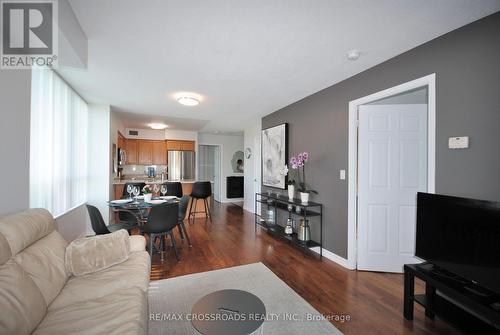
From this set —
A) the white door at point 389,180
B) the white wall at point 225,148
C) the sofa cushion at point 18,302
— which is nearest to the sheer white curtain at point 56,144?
the sofa cushion at point 18,302

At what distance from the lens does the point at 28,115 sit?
2.01m

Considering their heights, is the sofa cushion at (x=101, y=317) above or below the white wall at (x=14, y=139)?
below

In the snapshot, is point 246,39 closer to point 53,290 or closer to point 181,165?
point 53,290

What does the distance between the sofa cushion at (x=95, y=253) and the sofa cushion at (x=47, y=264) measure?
0.06 metres

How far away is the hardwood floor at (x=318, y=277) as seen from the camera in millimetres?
1946

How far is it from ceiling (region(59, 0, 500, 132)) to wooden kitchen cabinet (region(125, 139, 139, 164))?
355cm

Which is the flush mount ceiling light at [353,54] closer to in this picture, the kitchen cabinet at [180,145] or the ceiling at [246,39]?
the ceiling at [246,39]

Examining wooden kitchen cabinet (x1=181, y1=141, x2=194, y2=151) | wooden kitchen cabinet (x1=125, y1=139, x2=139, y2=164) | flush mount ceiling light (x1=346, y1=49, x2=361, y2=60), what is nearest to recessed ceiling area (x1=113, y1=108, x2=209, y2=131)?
wooden kitchen cabinet (x1=125, y1=139, x2=139, y2=164)

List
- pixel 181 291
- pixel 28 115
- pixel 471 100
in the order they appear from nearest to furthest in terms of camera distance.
Result: 1. pixel 471 100
2. pixel 28 115
3. pixel 181 291

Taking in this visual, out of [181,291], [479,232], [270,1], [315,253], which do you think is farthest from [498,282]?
[181,291]

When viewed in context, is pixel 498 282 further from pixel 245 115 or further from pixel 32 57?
pixel 245 115

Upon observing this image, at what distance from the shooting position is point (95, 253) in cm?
193

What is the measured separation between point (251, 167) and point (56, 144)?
15.4 ft

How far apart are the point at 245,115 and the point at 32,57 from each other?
372 cm
